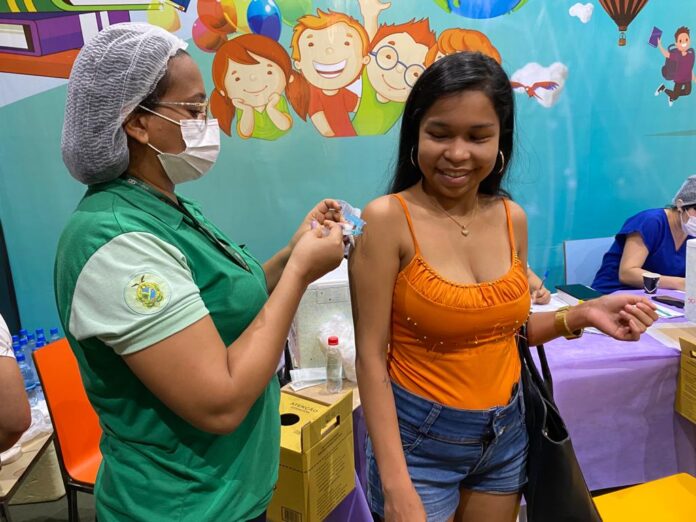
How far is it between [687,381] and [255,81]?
2.57 meters

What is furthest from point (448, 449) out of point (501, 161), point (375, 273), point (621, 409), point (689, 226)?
point (689, 226)

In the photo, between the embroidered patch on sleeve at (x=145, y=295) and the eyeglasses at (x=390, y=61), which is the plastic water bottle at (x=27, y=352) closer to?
the embroidered patch on sleeve at (x=145, y=295)

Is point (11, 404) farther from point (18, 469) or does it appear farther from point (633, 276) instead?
point (633, 276)

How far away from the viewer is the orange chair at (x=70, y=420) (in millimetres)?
1830

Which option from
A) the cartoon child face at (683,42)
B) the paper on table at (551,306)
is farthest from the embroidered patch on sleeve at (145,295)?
the cartoon child face at (683,42)

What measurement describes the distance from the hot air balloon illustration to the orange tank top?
118 inches

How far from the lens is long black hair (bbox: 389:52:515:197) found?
1.03 metres

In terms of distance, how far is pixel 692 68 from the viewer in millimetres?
3449

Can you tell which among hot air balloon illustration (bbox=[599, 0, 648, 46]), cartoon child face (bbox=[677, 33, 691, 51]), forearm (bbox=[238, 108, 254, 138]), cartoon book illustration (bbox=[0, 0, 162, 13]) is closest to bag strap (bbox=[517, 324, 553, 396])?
forearm (bbox=[238, 108, 254, 138])

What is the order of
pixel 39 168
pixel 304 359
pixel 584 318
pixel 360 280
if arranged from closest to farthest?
1. pixel 360 280
2. pixel 584 318
3. pixel 304 359
4. pixel 39 168

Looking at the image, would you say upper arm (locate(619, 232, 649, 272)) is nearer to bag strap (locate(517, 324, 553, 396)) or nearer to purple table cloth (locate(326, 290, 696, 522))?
purple table cloth (locate(326, 290, 696, 522))

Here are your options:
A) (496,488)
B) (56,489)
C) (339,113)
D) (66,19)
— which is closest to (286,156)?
(339,113)

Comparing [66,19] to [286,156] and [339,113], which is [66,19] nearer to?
[286,156]

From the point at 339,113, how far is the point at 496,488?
242 cm
